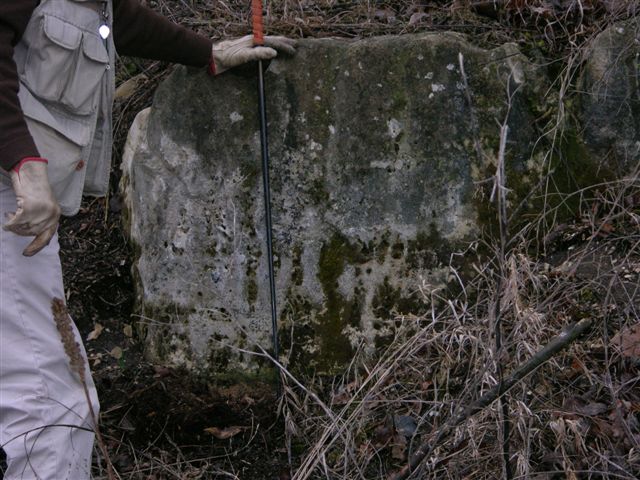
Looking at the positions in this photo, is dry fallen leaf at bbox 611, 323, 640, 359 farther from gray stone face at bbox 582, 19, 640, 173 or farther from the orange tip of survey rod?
the orange tip of survey rod

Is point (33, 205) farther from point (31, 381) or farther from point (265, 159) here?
point (265, 159)

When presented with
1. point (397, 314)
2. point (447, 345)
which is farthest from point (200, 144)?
point (447, 345)

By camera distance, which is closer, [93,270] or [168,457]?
[168,457]

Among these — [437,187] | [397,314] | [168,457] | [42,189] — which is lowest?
[168,457]

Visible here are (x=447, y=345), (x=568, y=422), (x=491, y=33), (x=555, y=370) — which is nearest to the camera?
(x=568, y=422)

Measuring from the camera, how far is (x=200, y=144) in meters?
4.30

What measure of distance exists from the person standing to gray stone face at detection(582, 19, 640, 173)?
7.54 ft

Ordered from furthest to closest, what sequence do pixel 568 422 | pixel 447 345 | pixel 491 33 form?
pixel 491 33
pixel 447 345
pixel 568 422

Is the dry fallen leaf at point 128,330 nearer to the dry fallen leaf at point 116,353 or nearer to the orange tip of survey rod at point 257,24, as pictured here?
the dry fallen leaf at point 116,353

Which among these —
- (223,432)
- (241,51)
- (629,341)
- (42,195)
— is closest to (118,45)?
(241,51)

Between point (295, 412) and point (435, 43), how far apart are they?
6.24ft

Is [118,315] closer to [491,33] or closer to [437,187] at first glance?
[437,187]

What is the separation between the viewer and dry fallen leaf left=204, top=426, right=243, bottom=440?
13.1ft

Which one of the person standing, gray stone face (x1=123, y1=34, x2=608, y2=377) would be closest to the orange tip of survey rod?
gray stone face (x1=123, y1=34, x2=608, y2=377)
